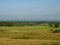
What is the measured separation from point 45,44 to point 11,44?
3.68 metres

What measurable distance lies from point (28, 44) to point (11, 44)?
6.05 feet

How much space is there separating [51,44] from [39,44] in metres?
1.29

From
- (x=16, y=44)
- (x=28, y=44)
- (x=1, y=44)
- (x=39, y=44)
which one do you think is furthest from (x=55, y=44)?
(x=1, y=44)

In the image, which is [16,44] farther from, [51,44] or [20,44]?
[51,44]

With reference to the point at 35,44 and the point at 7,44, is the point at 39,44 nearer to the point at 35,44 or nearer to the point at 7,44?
the point at 35,44


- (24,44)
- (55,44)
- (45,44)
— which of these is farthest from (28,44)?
(55,44)

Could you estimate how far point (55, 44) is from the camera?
17312 mm

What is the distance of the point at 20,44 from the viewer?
17.5 meters

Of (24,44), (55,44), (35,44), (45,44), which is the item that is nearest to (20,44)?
(24,44)

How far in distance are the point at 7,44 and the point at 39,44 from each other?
3.47 metres

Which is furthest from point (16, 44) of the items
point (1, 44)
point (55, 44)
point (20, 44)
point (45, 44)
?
point (55, 44)

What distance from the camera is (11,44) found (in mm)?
17641

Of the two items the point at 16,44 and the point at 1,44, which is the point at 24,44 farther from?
the point at 1,44

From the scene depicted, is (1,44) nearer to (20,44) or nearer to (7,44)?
(7,44)
